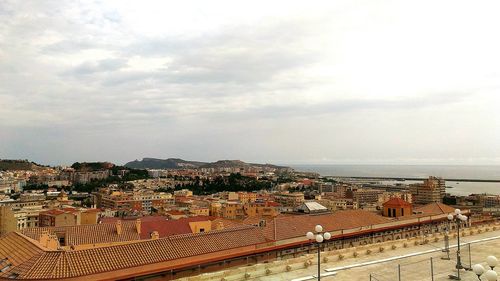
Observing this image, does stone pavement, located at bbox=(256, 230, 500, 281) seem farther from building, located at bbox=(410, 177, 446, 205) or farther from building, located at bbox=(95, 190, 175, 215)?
building, located at bbox=(410, 177, 446, 205)

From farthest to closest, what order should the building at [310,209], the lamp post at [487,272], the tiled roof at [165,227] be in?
the building at [310,209]
the tiled roof at [165,227]
the lamp post at [487,272]

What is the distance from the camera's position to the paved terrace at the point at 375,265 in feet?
41.9

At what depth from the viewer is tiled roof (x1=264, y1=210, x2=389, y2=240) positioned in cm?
2547

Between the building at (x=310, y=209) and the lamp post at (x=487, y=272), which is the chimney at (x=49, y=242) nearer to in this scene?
the lamp post at (x=487, y=272)

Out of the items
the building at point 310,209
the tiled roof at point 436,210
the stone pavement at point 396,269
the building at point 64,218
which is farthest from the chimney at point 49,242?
the tiled roof at point 436,210

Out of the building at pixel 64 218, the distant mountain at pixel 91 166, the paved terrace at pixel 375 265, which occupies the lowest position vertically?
the building at pixel 64 218

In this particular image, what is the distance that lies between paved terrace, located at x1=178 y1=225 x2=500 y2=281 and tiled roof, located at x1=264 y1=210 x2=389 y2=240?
893 centimetres

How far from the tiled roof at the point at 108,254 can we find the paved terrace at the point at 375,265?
6.83m

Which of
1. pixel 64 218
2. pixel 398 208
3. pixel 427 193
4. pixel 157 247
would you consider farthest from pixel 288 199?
pixel 157 247

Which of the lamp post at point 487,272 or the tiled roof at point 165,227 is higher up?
the lamp post at point 487,272

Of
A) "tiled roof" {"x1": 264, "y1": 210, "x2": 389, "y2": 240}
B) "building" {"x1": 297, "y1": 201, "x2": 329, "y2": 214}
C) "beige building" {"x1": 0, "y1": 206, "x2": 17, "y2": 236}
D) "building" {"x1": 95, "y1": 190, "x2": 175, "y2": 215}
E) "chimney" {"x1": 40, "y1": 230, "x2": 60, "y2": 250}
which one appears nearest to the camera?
"chimney" {"x1": 40, "y1": 230, "x2": 60, "y2": 250}

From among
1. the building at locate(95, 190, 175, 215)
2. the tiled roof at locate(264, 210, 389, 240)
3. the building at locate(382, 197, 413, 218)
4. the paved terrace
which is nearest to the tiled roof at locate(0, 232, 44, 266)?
the paved terrace

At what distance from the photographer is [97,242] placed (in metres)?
24.4

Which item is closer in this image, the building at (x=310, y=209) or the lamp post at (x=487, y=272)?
the lamp post at (x=487, y=272)
